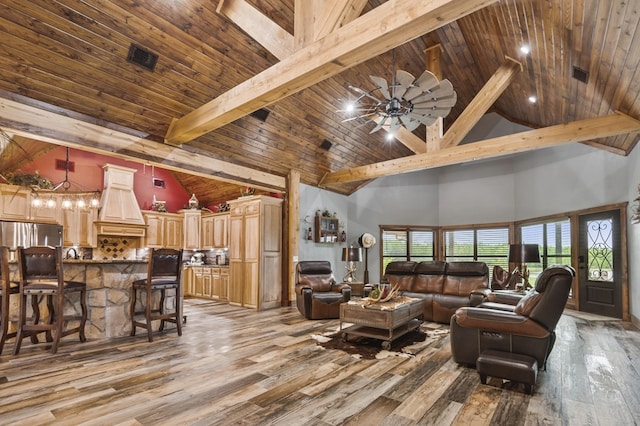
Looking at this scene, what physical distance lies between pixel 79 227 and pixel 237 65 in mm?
5212

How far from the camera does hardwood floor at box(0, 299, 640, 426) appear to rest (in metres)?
2.53

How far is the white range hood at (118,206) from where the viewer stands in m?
7.67

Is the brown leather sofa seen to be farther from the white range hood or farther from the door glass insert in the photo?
the white range hood

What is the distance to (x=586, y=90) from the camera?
473cm

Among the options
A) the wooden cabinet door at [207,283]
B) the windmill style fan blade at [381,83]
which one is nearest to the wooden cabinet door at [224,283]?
the wooden cabinet door at [207,283]

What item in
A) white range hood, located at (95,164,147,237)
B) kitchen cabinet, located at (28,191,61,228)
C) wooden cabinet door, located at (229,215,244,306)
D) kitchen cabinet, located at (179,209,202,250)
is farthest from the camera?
kitchen cabinet, located at (179,209,202,250)

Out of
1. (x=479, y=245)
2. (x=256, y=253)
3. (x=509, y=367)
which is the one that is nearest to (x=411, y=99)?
(x=509, y=367)

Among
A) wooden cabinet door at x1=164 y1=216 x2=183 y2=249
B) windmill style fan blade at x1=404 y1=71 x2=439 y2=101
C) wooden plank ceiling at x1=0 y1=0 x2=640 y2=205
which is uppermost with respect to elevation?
wooden plank ceiling at x1=0 y1=0 x2=640 y2=205

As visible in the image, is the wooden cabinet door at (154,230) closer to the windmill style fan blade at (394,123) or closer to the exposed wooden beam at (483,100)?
the windmill style fan blade at (394,123)

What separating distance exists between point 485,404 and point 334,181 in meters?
5.96

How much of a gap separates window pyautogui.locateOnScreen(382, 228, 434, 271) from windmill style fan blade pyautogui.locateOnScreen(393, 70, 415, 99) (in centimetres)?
619

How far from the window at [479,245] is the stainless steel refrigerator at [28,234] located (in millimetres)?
9444

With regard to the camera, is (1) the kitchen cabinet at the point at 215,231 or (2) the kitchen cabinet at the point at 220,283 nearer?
(2) the kitchen cabinet at the point at 220,283

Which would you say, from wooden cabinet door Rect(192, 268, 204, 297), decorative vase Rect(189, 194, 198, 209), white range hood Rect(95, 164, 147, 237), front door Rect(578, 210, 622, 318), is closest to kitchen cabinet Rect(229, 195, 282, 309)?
wooden cabinet door Rect(192, 268, 204, 297)
